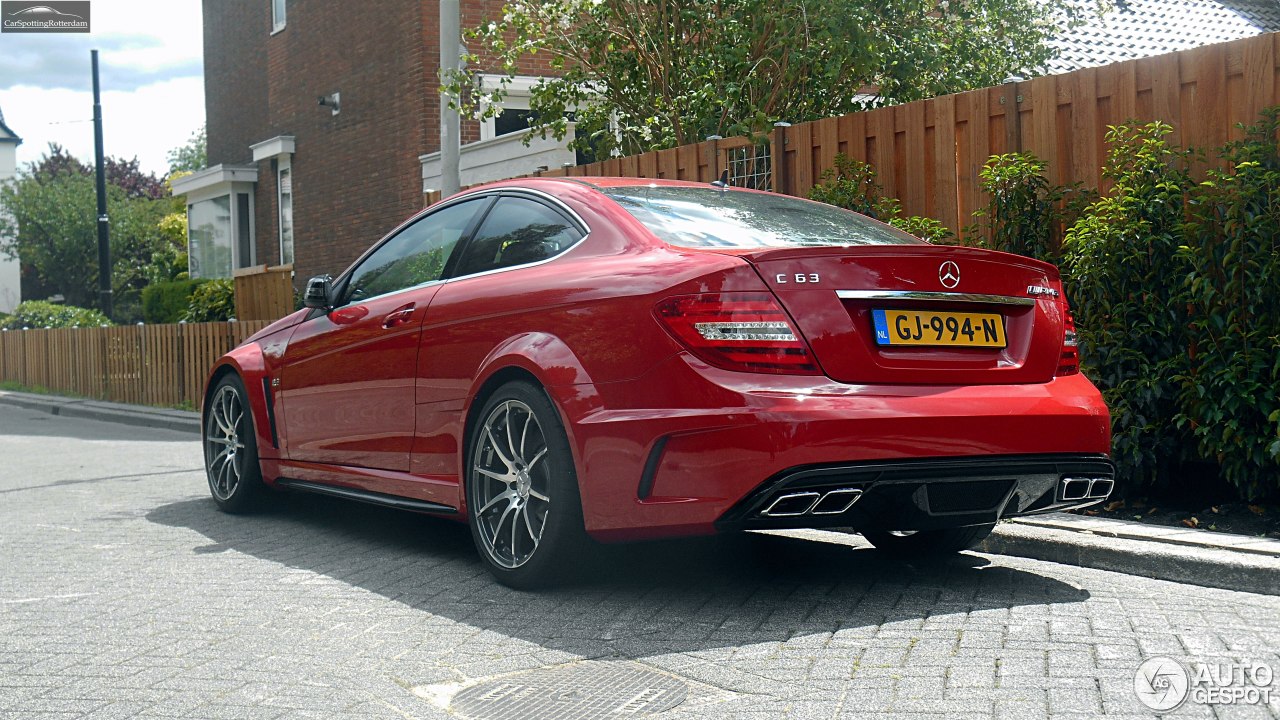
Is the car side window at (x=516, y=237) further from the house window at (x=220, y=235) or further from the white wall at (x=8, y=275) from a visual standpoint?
the white wall at (x=8, y=275)

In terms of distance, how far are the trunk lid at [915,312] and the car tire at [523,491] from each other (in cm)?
96

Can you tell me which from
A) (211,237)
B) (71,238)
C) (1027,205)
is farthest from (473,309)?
(71,238)

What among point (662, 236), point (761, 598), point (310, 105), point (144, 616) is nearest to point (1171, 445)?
point (761, 598)

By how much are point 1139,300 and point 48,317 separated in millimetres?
27762

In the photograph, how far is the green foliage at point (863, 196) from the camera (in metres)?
7.88

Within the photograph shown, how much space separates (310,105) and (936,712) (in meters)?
23.2

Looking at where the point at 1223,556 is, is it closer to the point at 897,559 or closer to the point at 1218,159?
the point at 897,559

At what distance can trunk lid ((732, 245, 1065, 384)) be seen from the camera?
4465mm

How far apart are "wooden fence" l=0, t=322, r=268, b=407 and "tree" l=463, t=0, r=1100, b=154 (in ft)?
17.9

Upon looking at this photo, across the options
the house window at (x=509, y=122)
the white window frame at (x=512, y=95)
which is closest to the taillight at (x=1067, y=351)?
the white window frame at (x=512, y=95)

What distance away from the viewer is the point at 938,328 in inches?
→ 183

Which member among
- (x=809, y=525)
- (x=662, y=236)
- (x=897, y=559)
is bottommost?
(x=897, y=559)

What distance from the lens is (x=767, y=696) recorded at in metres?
3.72

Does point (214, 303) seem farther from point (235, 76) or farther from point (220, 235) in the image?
point (235, 76)
